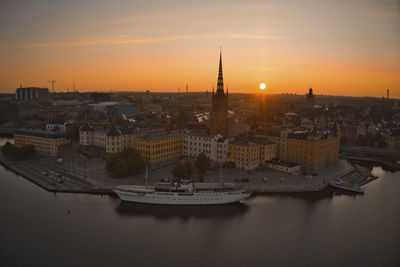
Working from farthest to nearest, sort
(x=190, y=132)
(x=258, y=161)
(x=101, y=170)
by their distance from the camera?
1. (x=190, y=132)
2. (x=258, y=161)
3. (x=101, y=170)

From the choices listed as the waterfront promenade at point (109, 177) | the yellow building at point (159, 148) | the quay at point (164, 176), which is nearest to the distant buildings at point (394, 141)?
the quay at point (164, 176)

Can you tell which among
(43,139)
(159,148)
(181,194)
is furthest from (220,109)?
(43,139)

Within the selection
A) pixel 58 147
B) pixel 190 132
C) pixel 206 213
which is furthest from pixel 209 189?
pixel 58 147

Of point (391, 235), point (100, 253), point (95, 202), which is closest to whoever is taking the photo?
point (100, 253)

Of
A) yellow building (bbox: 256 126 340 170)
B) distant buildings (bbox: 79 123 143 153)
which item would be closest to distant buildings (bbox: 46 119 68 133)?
distant buildings (bbox: 79 123 143 153)

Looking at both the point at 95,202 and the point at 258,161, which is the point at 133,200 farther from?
the point at 258,161

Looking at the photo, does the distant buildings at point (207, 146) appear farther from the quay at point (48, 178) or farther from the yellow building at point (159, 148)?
the quay at point (48, 178)
